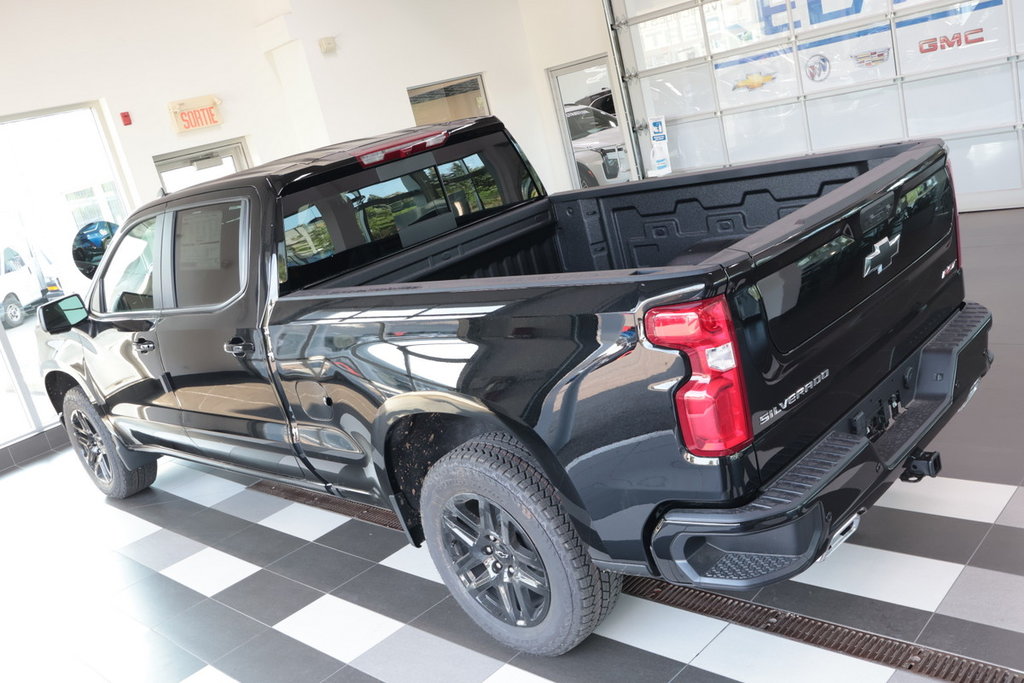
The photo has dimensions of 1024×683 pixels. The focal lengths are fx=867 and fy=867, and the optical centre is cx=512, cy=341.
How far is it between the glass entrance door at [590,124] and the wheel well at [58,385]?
761cm

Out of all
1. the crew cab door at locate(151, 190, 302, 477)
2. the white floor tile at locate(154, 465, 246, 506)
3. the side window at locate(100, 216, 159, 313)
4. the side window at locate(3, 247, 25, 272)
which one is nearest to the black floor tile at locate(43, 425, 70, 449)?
the side window at locate(3, 247, 25, 272)

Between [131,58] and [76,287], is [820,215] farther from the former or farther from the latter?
[131,58]

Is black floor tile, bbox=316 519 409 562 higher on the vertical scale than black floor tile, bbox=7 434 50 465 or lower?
lower

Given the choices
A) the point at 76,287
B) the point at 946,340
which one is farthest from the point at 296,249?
the point at 76,287

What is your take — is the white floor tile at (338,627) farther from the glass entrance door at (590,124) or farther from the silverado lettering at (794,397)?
the glass entrance door at (590,124)

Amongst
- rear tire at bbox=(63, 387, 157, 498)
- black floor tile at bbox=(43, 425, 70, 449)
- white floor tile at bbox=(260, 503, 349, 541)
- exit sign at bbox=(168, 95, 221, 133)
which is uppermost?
exit sign at bbox=(168, 95, 221, 133)

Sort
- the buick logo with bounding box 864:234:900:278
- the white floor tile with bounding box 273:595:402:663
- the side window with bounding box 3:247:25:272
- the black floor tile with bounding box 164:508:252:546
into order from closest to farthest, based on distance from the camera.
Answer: the buick logo with bounding box 864:234:900:278 < the white floor tile with bounding box 273:595:402:663 < the black floor tile with bounding box 164:508:252:546 < the side window with bounding box 3:247:25:272

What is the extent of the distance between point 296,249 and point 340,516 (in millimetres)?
1670

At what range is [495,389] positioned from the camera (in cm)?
236

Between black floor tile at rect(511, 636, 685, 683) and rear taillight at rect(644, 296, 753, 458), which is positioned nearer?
rear taillight at rect(644, 296, 753, 458)

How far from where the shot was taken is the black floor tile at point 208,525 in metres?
4.37

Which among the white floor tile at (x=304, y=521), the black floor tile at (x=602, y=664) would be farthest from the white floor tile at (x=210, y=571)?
the black floor tile at (x=602, y=664)

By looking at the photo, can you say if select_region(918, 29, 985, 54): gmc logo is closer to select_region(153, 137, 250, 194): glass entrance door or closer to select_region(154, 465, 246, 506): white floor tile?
select_region(153, 137, 250, 194): glass entrance door

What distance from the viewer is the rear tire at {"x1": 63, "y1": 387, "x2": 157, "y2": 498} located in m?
4.73
